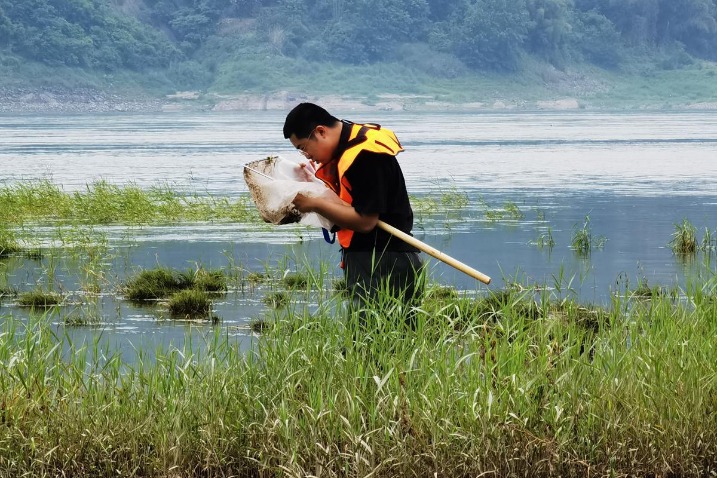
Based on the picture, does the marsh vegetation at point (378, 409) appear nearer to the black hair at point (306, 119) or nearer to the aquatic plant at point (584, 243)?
the black hair at point (306, 119)

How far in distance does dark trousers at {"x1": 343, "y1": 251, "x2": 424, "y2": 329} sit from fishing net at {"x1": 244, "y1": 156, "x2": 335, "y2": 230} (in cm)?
29

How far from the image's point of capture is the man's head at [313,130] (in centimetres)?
686

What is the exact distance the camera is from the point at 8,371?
7086 mm

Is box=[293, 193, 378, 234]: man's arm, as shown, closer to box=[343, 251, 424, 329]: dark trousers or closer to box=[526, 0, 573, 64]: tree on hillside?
box=[343, 251, 424, 329]: dark trousers

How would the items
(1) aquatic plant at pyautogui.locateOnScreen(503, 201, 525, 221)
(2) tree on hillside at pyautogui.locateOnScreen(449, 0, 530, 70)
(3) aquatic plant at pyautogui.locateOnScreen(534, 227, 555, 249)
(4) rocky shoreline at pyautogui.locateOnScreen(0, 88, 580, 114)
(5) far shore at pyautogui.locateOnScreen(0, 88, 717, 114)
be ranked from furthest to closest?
(2) tree on hillside at pyautogui.locateOnScreen(449, 0, 530, 70) < (5) far shore at pyautogui.locateOnScreen(0, 88, 717, 114) < (4) rocky shoreline at pyautogui.locateOnScreen(0, 88, 580, 114) < (1) aquatic plant at pyautogui.locateOnScreen(503, 201, 525, 221) < (3) aquatic plant at pyautogui.locateOnScreen(534, 227, 555, 249)

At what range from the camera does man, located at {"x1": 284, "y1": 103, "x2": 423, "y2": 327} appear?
683 cm

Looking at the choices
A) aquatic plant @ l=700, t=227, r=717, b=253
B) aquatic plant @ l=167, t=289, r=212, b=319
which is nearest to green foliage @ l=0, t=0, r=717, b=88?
aquatic plant @ l=700, t=227, r=717, b=253

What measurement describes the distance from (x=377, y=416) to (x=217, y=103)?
154138mm

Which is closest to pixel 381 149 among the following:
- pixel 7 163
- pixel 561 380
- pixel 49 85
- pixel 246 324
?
pixel 561 380

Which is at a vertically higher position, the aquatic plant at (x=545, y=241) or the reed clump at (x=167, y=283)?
the reed clump at (x=167, y=283)

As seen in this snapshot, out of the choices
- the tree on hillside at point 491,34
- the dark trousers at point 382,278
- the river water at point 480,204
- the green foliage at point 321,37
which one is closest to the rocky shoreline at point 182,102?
the green foliage at point 321,37

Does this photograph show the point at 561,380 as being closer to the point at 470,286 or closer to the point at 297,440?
the point at 297,440

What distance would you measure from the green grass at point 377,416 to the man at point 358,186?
323 mm

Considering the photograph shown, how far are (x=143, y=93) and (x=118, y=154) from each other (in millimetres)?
97233
